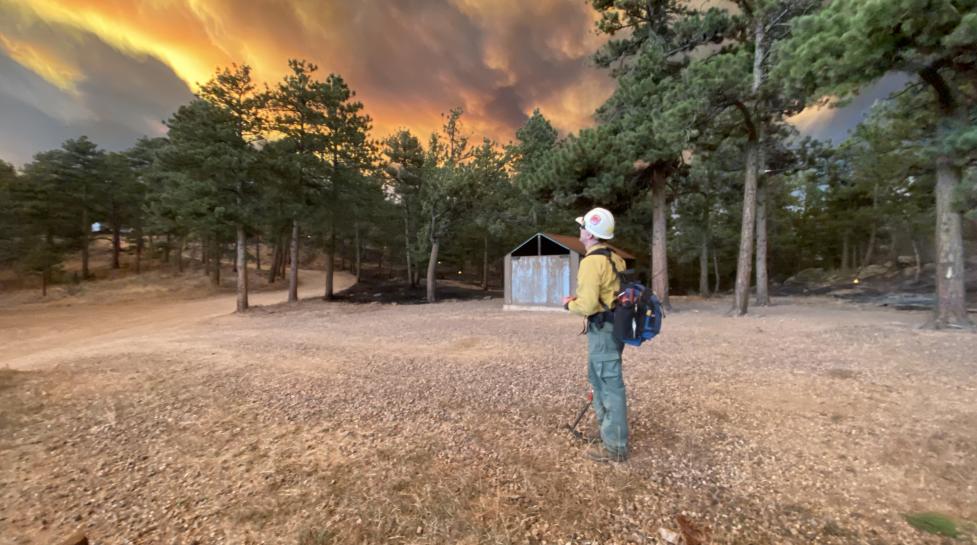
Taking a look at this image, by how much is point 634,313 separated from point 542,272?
44.9ft

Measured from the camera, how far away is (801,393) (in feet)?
16.2

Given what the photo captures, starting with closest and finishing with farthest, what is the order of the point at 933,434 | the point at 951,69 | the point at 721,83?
the point at 933,434 < the point at 951,69 < the point at 721,83

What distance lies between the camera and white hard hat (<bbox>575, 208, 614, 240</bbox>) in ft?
10.8

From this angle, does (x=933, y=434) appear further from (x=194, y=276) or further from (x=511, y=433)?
(x=194, y=276)

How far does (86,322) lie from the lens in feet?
47.2

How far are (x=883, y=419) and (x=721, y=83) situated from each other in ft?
33.8

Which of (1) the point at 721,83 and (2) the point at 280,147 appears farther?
(2) the point at 280,147

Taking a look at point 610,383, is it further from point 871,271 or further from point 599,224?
point 871,271

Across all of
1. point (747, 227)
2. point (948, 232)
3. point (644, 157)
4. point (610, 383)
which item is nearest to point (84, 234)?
point (644, 157)

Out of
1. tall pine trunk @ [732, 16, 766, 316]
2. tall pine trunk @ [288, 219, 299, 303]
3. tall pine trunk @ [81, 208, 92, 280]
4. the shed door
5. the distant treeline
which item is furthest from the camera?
tall pine trunk @ [81, 208, 92, 280]

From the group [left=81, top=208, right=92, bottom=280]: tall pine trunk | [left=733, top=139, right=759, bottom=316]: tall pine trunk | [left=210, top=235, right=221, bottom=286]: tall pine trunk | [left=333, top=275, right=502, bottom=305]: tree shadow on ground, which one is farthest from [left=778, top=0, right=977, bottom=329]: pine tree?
[left=81, top=208, right=92, bottom=280]: tall pine trunk

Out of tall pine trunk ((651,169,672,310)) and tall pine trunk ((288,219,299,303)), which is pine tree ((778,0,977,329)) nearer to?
tall pine trunk ((651,169,672,310))

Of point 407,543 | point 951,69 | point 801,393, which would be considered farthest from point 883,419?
point 951,69

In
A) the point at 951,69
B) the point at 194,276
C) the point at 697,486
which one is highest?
the point at 951,69
